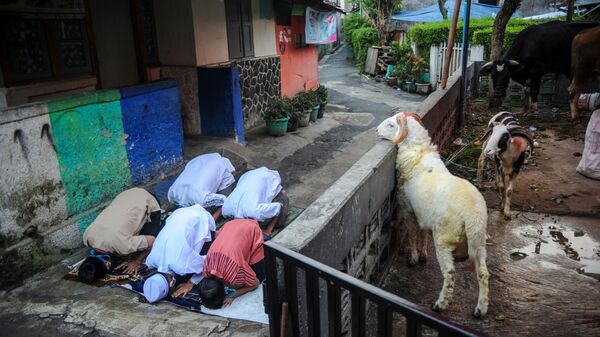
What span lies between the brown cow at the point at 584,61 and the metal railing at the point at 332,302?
10102 millimetres

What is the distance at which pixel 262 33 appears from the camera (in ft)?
38.6

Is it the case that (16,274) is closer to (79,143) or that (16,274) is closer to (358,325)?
(79,143)

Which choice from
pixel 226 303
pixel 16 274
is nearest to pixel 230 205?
pixel 226 303

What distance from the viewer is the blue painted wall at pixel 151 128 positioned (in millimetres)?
5977

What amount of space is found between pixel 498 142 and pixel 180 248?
168 inches

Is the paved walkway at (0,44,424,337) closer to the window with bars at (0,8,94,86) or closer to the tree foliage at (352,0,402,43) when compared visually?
the window with bars at (0,8,94,86)

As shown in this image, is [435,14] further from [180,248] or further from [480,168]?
[180,248]

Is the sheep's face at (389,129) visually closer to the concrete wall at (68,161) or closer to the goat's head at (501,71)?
the concrete wall at (68,161)

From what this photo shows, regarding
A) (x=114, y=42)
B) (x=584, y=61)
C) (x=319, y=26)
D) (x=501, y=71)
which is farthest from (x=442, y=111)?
(x=319, y=26)

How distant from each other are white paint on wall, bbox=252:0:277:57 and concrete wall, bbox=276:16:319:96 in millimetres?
434

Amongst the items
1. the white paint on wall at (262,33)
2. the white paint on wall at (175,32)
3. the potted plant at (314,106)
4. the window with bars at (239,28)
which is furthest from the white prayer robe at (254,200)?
the potted plant at (314,106)

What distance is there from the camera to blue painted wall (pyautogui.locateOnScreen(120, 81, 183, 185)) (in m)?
5.98

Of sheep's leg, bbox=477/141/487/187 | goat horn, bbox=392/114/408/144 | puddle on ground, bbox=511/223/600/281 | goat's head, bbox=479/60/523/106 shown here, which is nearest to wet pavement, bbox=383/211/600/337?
puddle on ground, bbox=511/223/600/281

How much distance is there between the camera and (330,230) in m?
2.88
